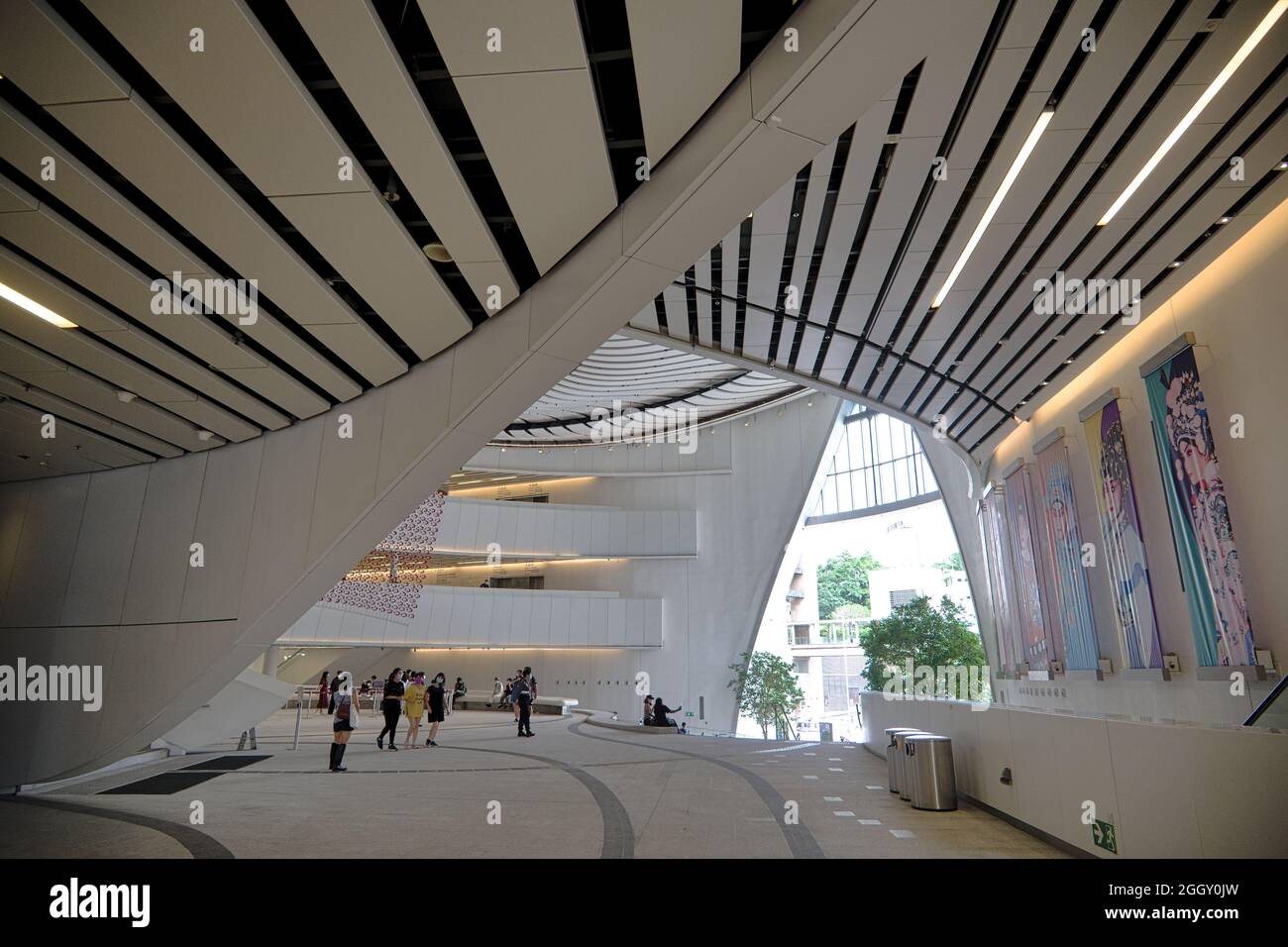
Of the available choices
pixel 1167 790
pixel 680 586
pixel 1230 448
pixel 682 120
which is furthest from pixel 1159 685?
pixel 680 586

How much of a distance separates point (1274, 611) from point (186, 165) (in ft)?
29.0

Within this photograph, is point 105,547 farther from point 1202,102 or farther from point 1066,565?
point 1066,565

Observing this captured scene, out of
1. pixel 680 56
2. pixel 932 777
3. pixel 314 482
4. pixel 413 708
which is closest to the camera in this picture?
pixel 680 56

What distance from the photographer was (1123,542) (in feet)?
26.6

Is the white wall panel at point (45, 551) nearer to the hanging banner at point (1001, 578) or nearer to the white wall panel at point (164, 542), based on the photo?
the white wall panel at point (164, 542)

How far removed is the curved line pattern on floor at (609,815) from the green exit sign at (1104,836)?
2.81 meters

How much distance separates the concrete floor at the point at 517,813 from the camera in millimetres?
4738

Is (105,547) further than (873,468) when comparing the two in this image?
No

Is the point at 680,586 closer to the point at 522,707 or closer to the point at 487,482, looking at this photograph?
the point at 487,482

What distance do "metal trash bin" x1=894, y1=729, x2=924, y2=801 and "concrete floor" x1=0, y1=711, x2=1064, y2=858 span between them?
0.19 metres

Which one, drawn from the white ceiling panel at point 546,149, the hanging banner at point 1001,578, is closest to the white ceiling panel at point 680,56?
the white ceiling panel at point 546,149

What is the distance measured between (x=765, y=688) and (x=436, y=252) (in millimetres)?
23426

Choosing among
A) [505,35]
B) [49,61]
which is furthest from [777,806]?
[49,61]
